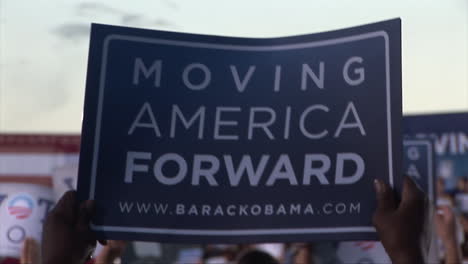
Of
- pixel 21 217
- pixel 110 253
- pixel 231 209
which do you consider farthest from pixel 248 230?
pixel 21 217

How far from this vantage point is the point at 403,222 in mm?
2342

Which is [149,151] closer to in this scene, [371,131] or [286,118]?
[286,118]

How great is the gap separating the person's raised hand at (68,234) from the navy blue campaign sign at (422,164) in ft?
12.5

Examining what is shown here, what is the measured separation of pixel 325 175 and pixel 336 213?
0.43 ft

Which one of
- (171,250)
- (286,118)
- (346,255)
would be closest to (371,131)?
(286,118)

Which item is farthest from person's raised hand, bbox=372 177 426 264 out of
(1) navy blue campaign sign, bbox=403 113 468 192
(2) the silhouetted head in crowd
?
(1) navy blue campaign sign, bbox=403 113 468 192

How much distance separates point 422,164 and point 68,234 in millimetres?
4010

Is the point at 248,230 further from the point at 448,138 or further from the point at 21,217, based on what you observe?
the point at 448,138

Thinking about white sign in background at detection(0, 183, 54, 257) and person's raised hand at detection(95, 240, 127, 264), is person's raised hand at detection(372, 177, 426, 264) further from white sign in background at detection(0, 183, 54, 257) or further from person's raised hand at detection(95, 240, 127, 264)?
white sign in background at detection(0, 183, 54, 257)

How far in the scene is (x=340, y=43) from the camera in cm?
280

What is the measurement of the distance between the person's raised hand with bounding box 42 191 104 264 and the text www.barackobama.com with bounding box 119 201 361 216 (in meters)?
0.15

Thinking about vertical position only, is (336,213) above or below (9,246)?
above

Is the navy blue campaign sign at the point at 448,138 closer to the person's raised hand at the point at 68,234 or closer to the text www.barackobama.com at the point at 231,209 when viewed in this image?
the text www.barackobama.com at the point at 231,209

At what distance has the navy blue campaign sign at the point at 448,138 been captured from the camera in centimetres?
863
